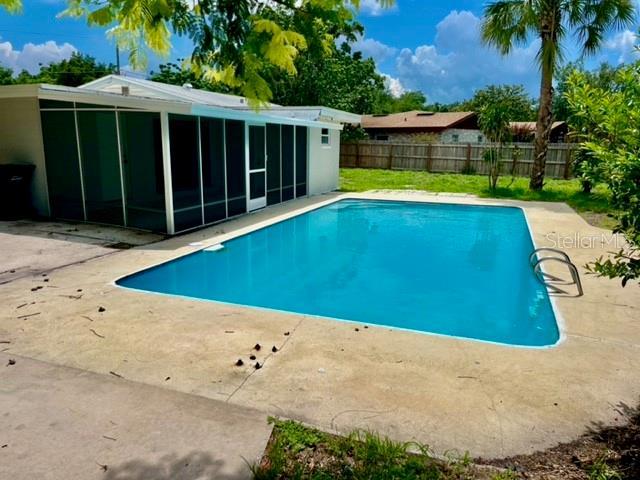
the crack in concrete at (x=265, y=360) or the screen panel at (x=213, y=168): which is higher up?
the screen panel at (x=213, y=168)

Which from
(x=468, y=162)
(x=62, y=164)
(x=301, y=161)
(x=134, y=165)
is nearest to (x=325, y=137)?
(x=301, y=161)

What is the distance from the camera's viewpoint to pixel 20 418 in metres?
3.03

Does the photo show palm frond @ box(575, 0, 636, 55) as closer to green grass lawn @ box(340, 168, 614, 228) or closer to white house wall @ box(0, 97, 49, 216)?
green grass lawn @ box(340, 168, 614, 228)

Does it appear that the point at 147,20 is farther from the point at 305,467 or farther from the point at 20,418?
the point at 20,418

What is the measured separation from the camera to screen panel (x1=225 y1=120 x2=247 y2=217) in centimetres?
1088

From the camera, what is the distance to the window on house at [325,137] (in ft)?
53.9

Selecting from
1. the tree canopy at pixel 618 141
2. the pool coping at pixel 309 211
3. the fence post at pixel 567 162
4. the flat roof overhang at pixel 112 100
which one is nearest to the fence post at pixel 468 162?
the fence post at pixel 567 162

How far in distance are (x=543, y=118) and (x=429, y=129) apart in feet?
45.7

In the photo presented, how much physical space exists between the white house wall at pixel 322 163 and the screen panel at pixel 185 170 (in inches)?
255

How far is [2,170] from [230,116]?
16.1 ft

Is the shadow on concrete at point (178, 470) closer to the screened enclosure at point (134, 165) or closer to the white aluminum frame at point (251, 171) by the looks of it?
the screened enclosure at point (134, 165)

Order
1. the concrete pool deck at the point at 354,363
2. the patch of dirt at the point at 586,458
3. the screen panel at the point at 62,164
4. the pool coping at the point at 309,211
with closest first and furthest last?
the patch of dirt at the point at 586,458, the concrete pool deck at the point at 354,363, the pool coping at the point at 309,211, the screen panel at the point at 62,164

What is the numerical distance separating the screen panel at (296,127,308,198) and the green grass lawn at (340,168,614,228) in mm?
2682

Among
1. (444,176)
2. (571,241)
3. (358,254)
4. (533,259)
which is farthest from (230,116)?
(444,176)
